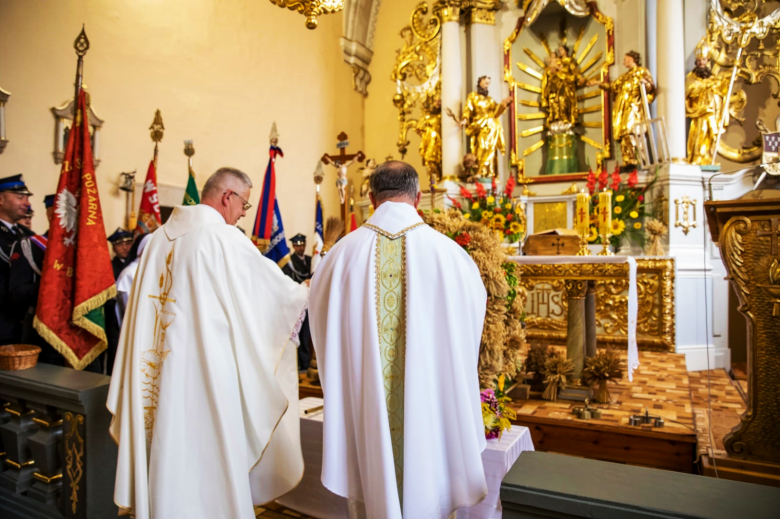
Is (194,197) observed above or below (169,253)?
above

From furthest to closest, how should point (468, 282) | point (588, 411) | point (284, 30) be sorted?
point (284, 30) → point (588, 411) → point (468, 282)

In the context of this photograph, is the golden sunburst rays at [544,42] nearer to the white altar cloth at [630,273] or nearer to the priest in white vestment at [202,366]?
Answer: the white altar cloth at [630,273]

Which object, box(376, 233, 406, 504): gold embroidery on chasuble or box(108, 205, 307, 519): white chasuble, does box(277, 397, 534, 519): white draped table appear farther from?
box(376, 233, 406, 504): gold embroidery on chasuble

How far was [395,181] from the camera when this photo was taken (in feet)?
7.34

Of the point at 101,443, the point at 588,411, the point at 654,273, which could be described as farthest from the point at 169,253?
the point at 654,273

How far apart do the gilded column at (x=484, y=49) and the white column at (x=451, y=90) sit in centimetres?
24

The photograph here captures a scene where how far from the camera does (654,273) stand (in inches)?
261

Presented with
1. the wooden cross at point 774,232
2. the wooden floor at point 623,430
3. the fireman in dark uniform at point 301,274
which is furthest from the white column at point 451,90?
the wooden cross at point 774,232

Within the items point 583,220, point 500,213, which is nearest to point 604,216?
point 583,220

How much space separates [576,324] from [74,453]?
3608mm

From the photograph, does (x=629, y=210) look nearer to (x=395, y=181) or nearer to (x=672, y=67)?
(x=672, y=67)

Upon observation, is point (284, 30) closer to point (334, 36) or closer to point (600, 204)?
point (334, 36)

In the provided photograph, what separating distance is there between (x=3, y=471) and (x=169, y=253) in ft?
4.87

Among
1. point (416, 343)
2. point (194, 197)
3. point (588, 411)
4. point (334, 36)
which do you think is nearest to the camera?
point (416, 343)
